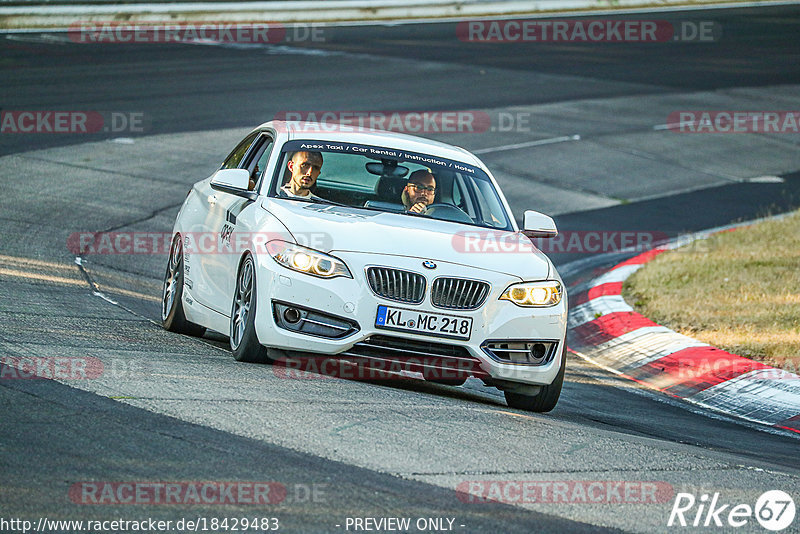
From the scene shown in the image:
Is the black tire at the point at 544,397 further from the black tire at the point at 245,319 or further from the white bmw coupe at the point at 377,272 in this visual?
the black tire at the point at 245,319

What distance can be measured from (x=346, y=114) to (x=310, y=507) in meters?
17.0

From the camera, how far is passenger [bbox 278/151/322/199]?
8.48 m

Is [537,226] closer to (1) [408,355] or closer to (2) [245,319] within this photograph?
(1) [408,355]

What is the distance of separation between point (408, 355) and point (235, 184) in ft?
5.92

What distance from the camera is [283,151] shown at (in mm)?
8711

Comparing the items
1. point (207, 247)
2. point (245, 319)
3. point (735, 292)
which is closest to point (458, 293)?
point (245, 319)

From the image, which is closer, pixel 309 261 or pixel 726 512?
pixel 726 512

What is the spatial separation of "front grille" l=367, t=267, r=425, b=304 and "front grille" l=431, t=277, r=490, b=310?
0.30 ft

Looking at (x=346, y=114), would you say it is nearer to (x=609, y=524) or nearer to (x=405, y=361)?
(x=405, y=361)

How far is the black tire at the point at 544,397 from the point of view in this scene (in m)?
7.90

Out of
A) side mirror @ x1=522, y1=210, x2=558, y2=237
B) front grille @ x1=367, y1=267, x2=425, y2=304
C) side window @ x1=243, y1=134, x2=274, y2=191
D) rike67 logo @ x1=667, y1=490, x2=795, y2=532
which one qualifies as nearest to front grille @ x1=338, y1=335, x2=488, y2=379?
front grille @ x1=367, y1=267, x2=425, y2=304

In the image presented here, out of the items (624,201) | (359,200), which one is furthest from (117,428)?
(624,201)

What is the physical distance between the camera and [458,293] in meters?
7.47

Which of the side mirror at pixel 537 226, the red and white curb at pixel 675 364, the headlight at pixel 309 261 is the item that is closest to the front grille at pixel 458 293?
the headlight at pixel 309 261
